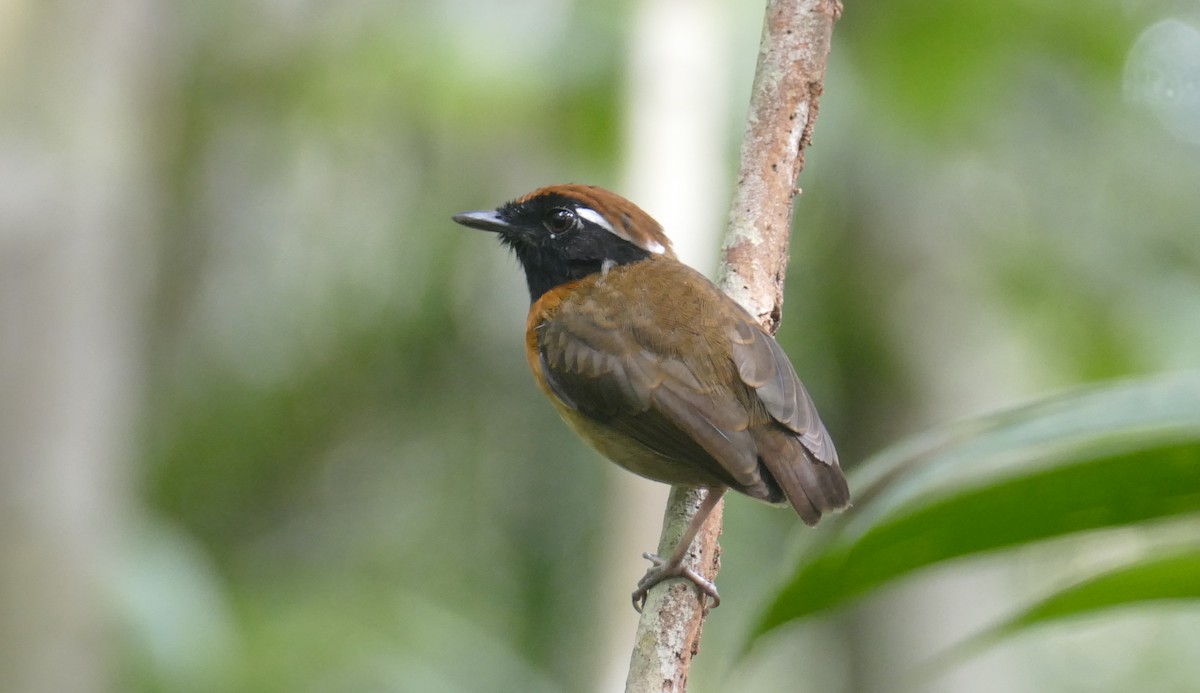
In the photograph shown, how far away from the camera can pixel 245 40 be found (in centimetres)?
827

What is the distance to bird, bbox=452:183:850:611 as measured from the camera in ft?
10.6

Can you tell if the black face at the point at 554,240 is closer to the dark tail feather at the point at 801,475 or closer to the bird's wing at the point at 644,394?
the bird's wing at the point at 644,394

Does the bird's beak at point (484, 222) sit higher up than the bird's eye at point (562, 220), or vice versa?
the bird's eye at point (562, 220)

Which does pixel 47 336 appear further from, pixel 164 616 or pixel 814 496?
pixel 814 496

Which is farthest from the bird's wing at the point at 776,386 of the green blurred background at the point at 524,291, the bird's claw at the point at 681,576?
the green blurred background at the point at 524,291

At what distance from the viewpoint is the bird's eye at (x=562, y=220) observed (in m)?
4.17

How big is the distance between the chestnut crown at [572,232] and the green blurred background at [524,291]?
2.18 m

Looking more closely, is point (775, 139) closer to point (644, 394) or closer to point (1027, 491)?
point (644, 394)

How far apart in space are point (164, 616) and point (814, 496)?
3877 mm

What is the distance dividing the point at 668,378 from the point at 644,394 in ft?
0.28

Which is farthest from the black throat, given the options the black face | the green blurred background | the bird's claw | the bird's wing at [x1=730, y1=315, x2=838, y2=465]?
the green blurred background

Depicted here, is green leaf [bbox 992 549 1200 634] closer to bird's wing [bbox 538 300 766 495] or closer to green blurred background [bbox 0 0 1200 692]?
bird's wing [bbox 538 300 766 495]

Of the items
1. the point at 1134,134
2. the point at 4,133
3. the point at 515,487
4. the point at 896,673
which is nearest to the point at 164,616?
the point at 4,133

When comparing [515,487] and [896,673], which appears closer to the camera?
[896,673]
